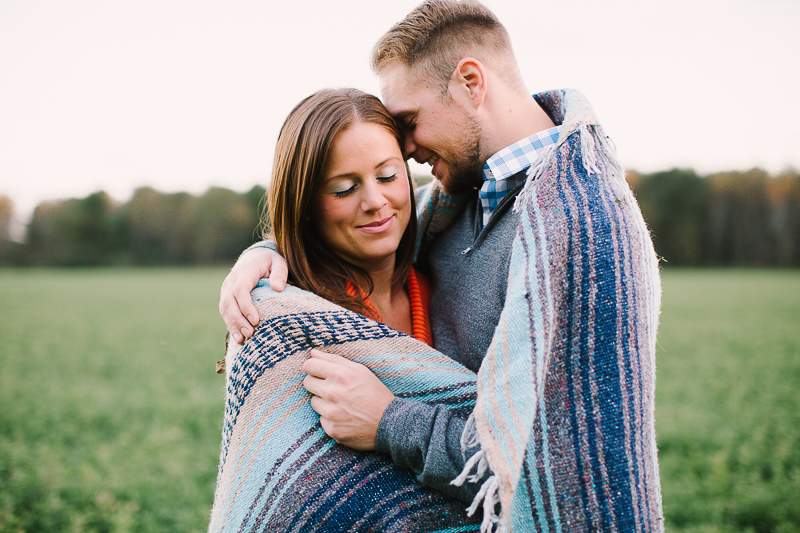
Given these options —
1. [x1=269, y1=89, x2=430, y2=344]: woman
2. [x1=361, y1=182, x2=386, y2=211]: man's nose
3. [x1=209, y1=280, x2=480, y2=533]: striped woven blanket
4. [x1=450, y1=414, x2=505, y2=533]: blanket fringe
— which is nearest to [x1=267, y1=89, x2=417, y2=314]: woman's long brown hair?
[x1=269, y1=89, x2=430, y2=344]: woman

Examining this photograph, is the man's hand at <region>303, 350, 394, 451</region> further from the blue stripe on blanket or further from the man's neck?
the man's neck

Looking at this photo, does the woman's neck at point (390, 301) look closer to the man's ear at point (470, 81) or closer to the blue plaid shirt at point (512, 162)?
the blue plaid shirt at point (512, 162)

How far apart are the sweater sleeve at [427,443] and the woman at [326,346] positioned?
113 millimetres

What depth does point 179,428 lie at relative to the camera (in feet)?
23.7

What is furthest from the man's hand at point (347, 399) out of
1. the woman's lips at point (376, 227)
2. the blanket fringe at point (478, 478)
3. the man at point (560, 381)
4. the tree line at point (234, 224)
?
the tree line at point (234, 224)

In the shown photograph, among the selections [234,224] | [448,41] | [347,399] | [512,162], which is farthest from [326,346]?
[234,224]

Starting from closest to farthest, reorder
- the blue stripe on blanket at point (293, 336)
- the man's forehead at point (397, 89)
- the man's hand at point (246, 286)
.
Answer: the blue stripe on blanket at point (293, 336), the man's hand at point (246, 286), the man's forehead at point (397, 89)

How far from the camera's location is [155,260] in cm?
6372

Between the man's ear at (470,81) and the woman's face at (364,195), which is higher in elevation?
the man's ear at (470,81)

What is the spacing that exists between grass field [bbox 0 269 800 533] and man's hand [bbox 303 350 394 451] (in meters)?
3.90

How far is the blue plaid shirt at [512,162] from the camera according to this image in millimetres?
2135

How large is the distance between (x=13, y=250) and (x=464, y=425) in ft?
256

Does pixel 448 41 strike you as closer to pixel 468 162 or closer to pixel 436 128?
pixel 436 128

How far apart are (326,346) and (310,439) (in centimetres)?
34
